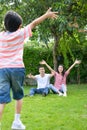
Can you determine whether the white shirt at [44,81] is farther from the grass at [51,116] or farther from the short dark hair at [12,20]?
the short dark hair at [12,20]

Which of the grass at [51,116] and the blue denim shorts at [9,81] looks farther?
the grass at [51,116]

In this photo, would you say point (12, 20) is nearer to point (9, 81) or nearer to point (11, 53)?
point (11, 53)

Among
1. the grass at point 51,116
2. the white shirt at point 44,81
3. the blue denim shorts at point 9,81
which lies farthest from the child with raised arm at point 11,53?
the white shirt at point 44,81

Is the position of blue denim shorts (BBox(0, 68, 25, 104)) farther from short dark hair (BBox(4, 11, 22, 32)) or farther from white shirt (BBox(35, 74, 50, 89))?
white shirt (BBox(35, 74, 50, 89))

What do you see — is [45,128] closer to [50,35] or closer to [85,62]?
[50,35]

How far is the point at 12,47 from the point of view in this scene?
5.06m

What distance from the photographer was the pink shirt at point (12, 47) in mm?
5035

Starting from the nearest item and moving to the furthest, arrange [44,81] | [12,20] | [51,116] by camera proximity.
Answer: [12,20] → [51,116] → [44,81]

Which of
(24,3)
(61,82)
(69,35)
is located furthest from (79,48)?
(61,82)

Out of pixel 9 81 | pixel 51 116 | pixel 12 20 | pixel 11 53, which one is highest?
pixel 12 20

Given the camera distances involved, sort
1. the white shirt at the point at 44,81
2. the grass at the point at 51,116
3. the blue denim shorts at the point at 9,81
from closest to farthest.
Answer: the blue denim shorts at the point at 9,81, the grass at the point at 51,116, the white shirt at the point at 44,81

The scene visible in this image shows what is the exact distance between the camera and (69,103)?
8922 mm

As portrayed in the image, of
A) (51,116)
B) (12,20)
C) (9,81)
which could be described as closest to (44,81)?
(51,116)

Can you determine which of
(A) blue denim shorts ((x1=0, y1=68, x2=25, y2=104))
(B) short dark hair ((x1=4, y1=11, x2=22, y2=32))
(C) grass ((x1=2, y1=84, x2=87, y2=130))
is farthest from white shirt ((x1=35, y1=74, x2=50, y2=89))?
(B) short dark hair ((x1=4, y1=11, x2=22, y2=32))
